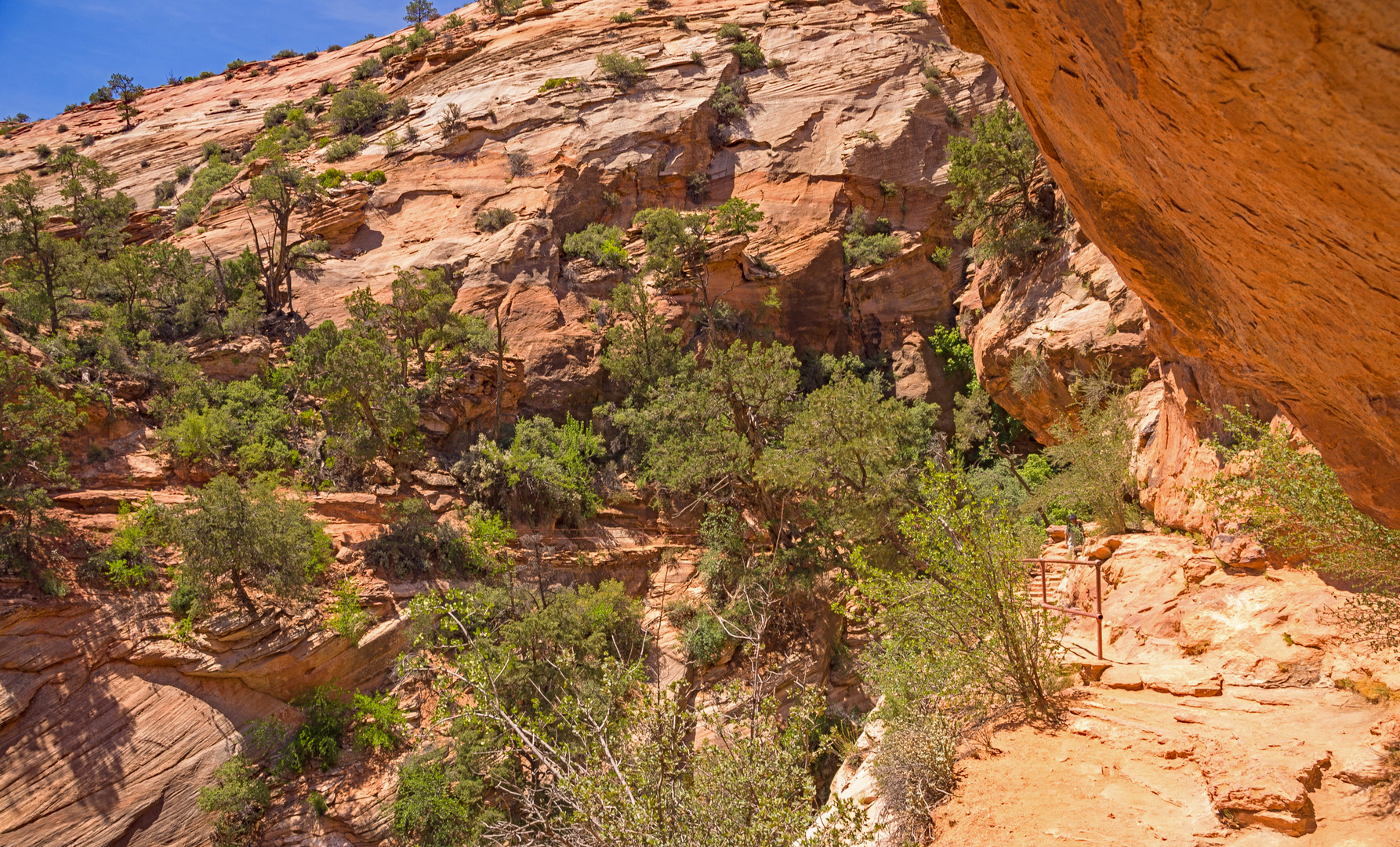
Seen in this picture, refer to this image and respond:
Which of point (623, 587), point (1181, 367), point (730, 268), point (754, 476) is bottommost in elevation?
point (623, 587)

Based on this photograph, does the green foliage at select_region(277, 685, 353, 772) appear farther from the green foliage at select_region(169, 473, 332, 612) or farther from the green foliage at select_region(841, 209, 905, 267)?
the green foliage at select_region(841, 209, 905, 267)

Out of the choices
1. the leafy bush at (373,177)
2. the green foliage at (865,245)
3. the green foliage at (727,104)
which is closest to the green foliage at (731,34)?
the green foliage at (727,104)


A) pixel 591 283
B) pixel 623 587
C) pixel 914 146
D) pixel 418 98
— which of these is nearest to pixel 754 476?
pixel 623 587

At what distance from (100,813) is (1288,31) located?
18979 millimetres

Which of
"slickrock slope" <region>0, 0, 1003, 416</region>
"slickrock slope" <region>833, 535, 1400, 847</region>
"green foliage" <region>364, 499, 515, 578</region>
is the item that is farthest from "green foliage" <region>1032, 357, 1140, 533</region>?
"green foliage" <region>364, 499, 515, 578</region>

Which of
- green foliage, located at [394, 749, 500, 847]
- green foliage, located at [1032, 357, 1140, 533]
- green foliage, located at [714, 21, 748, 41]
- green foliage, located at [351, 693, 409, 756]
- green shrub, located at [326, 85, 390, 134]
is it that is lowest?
green foliage, located at [394, 749, 500, 847]

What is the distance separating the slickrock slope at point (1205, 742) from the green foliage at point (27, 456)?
16.7 metres

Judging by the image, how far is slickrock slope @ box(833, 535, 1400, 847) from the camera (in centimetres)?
548

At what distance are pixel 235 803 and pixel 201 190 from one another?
27.9 metres

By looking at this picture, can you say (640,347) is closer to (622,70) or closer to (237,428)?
(237,428)

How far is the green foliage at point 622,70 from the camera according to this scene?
108ft

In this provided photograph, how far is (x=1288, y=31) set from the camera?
259cm

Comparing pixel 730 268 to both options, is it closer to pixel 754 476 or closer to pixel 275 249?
pixel 754 476

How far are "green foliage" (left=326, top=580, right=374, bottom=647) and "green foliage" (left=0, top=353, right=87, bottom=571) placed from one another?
559cm
